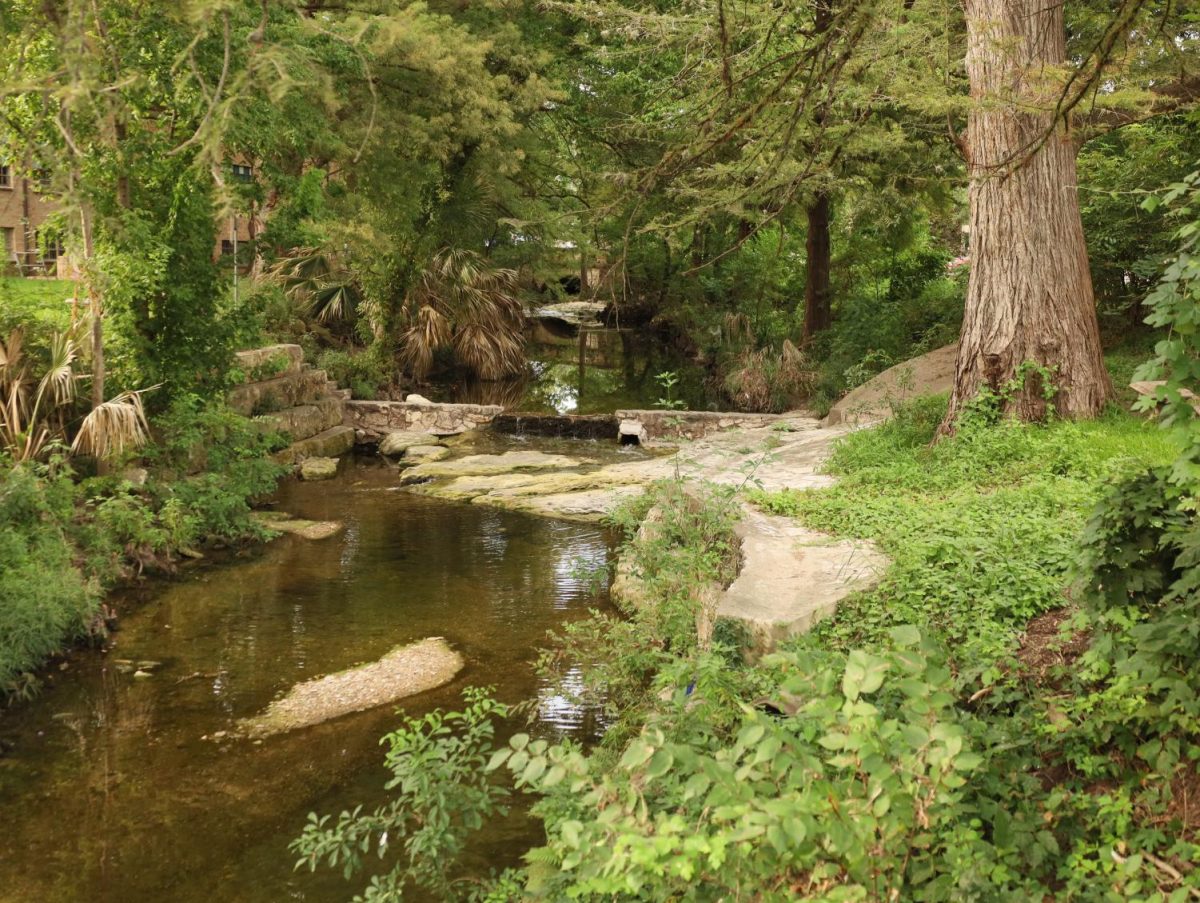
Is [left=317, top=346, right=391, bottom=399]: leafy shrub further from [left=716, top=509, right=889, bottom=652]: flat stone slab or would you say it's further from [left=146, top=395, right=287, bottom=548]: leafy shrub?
[left=716, top=509, right=889, bottom=652]: flat stone slab

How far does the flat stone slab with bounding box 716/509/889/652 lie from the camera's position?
182 inches

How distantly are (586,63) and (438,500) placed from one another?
39.3 ft

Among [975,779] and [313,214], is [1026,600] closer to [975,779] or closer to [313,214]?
[975,779]

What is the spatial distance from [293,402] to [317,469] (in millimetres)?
1710

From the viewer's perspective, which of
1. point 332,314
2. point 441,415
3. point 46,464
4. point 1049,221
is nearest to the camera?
point 1049,221

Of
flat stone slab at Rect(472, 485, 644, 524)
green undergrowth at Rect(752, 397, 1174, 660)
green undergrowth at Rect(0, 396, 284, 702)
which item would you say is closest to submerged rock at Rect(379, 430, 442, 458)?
flat stone slab at Rect(472, 485, 644, 524)

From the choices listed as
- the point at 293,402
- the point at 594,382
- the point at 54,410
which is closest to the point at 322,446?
the point at 293,402

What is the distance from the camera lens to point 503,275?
65.4 feet

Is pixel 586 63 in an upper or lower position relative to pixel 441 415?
upper

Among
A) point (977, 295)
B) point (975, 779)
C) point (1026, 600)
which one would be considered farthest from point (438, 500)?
point (975, 779)

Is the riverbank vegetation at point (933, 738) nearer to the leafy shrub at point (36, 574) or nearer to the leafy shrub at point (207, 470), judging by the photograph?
the leafy shrub at point (36, 574)

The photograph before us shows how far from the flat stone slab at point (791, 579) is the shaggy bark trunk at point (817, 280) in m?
11.3

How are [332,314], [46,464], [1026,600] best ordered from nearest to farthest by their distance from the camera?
[1026,600]
[46,464]
[332,314]

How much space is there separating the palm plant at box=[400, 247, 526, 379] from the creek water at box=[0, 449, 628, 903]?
29.5ft
